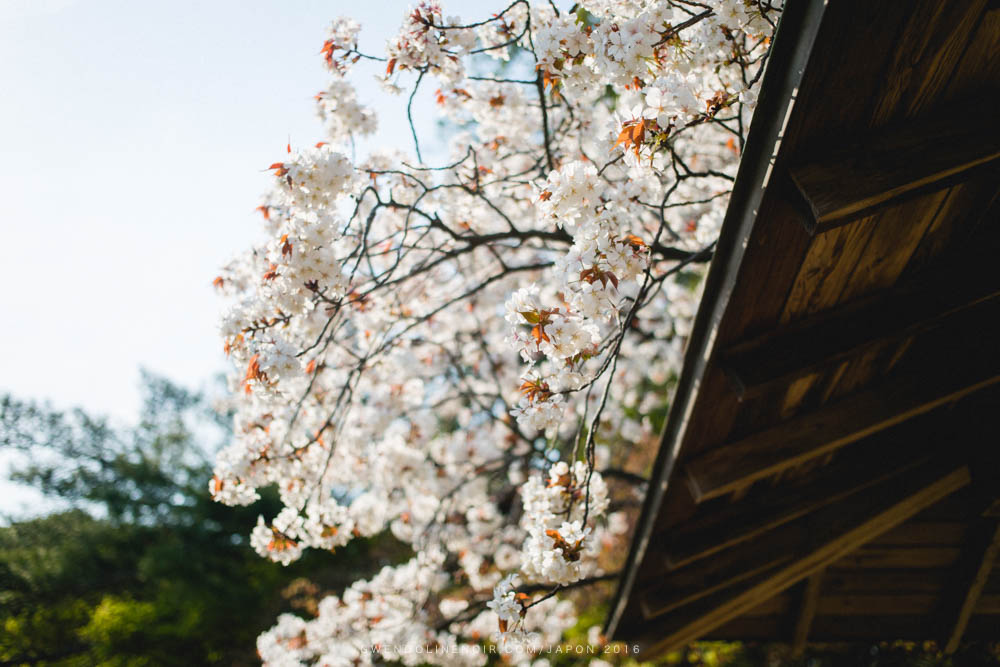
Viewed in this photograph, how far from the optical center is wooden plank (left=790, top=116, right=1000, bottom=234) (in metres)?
0.87

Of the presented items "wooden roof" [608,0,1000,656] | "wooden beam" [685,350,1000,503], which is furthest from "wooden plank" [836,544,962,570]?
"wooden beam" [685,350,1000,503]

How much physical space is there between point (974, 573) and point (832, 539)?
99cm

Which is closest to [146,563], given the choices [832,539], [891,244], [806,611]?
[806,611]

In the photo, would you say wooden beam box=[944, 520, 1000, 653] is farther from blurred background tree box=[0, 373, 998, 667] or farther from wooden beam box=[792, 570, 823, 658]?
blurred background tree box=[0, 373, 998, 667]

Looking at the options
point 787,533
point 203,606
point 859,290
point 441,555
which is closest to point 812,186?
point 859,290

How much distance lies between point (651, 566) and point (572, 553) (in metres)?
0.69

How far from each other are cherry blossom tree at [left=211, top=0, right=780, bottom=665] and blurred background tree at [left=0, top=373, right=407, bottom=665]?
400cm

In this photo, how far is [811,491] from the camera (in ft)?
6.65

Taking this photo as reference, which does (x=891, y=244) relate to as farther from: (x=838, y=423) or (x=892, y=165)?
(x=838, y=423)

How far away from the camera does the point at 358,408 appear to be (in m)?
3.54

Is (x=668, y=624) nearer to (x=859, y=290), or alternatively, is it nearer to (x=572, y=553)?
A: (x=572, y=553)

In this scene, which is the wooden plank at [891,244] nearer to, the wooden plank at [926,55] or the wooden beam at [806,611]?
the wooden plank at [926,55]

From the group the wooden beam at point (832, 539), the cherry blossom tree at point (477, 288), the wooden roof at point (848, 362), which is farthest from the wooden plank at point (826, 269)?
the wooden beam at point (832, 539)

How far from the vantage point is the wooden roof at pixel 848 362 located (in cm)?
87
